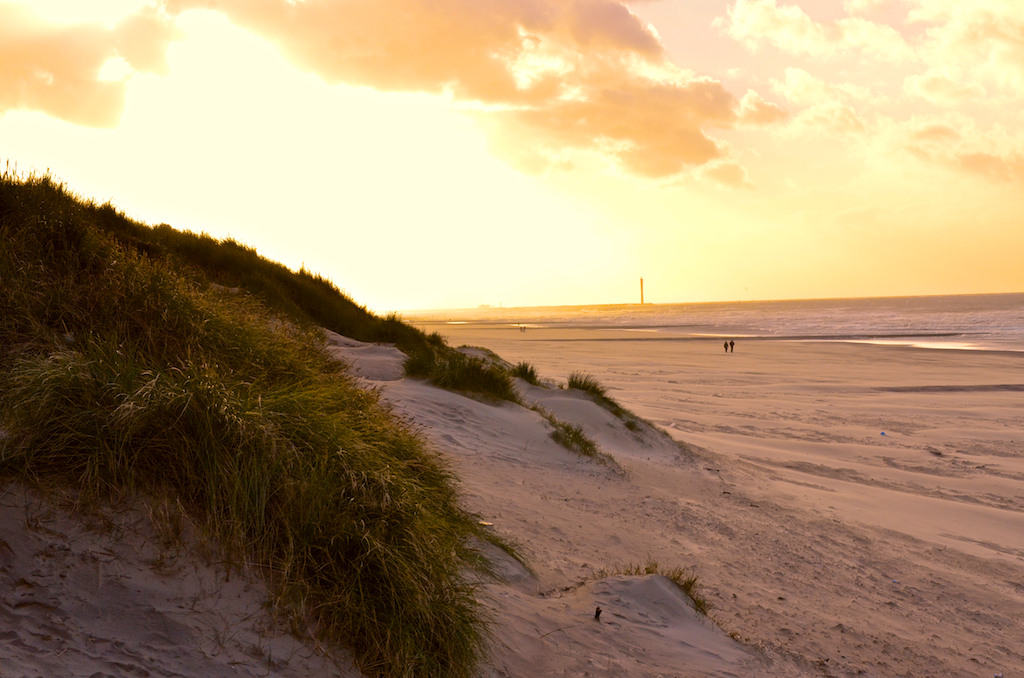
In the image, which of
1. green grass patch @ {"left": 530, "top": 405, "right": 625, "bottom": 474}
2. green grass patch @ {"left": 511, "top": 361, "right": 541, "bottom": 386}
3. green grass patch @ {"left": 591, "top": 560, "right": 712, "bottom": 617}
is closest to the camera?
green grass patch @ {"left": 591, "top": 560, "right": 712, "bottom": 617}

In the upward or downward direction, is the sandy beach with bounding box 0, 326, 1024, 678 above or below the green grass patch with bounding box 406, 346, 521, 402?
below

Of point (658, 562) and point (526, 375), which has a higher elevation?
point (526, 375)

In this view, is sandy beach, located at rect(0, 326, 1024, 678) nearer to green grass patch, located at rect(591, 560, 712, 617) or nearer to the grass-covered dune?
green grass patch, located at rect(591, 560, 712, 617)

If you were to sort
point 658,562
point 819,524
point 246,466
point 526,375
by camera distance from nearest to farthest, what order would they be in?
point 246,466, point 658,562, point 819,524, point 526,375

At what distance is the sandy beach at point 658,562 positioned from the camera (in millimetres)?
2402

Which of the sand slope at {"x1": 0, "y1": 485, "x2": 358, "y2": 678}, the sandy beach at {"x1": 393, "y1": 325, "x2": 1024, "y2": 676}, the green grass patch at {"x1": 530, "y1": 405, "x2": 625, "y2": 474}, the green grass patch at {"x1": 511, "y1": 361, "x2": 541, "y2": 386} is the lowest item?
the sandy beach at {"x1": 393, "y1": 325, "x2": 1024, "y2": 676}

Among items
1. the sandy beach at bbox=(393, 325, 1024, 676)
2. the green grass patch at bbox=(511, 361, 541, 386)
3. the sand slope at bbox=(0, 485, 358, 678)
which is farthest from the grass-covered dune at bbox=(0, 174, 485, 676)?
the green grass patch at bbox=(511, 361, 541, 386)

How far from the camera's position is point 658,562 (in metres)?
5.04

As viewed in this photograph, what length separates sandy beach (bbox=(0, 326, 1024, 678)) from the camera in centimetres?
240

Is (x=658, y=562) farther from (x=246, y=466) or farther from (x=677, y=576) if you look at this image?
(x=246, y=466)

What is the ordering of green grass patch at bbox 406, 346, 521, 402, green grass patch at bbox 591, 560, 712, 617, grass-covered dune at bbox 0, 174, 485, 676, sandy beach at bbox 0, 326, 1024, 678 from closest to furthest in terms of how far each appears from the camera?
sandy beach at bbox 0, 326, 1024, 678
grass-covered dune at bbox 0, 174, 485, 676
green grass patch at bbox 591, 560, 712, 617
green grass patch at bbox 406, 346, 521, 402

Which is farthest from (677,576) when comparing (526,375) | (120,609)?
(526,375)

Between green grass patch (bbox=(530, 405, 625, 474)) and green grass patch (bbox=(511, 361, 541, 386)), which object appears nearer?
green grass patch (bbox=(530, 405, 625, 474))

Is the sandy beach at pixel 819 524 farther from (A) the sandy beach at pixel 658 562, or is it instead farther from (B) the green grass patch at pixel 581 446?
(B) the green grass patch at pixel 581 446
